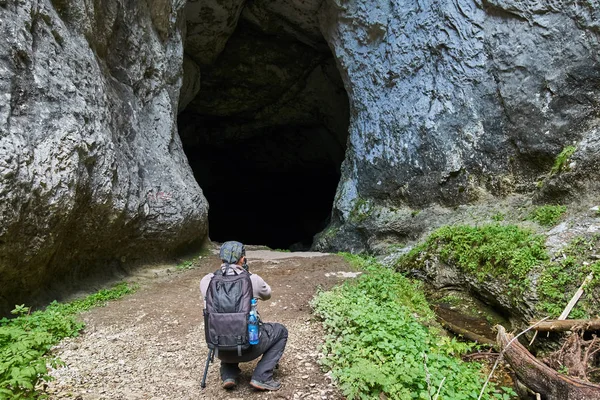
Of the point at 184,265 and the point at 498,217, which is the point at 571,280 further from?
the point at 184,265

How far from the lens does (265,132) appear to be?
21828mm

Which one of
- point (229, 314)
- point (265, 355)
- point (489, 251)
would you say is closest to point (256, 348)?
point (265, 355)

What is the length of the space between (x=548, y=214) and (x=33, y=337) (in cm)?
785

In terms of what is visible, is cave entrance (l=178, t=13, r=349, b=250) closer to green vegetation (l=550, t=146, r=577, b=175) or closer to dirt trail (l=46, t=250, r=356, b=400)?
green vegetation (l=550, t=146, r=577, b=175)

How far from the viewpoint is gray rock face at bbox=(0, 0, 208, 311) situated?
5137 millimetres

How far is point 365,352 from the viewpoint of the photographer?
3916 millimetres

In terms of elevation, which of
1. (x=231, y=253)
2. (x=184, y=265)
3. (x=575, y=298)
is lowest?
(x=184, y=265)

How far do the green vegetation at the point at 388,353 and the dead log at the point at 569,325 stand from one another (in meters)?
0.92

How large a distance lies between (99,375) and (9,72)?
3980 millimetres

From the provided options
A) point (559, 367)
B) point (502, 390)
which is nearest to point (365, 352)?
point (502, 390)

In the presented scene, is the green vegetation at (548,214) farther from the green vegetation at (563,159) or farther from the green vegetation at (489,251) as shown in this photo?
the green vegetation at (563,159)

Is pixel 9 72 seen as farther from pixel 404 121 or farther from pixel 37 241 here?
pixel 404 121

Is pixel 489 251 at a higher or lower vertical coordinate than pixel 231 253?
lower

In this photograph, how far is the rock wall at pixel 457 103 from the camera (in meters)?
8.69
